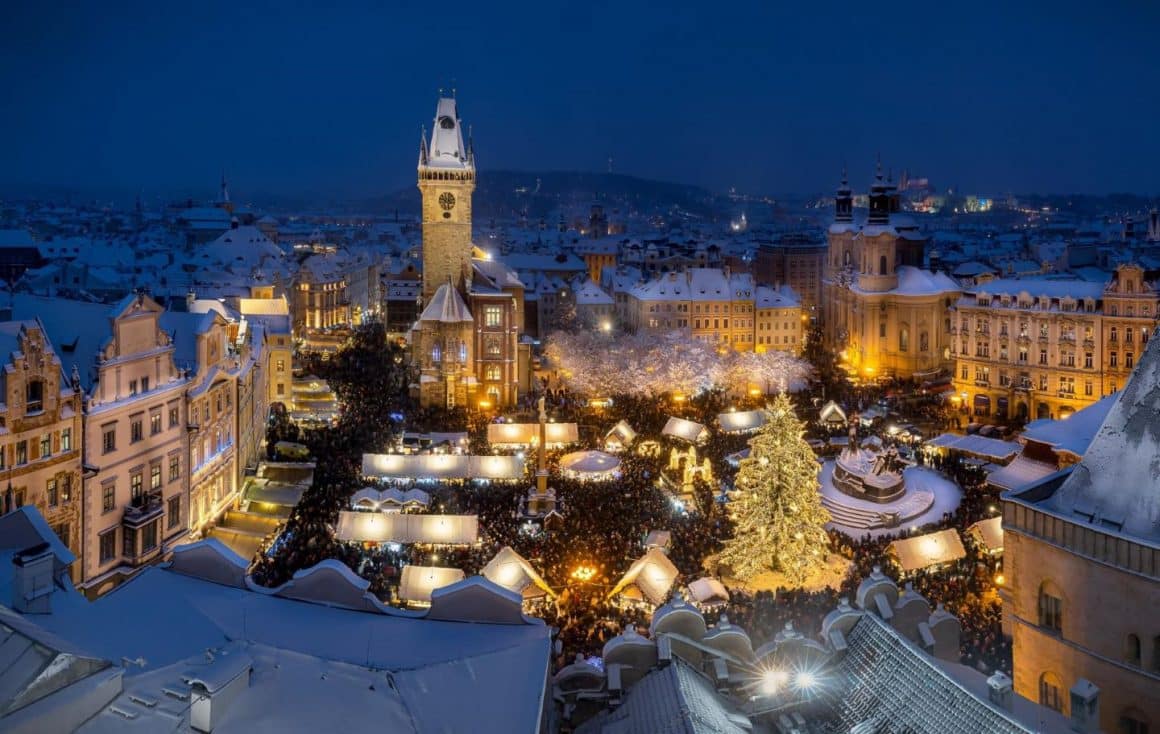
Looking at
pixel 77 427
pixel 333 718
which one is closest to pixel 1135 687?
pixel 333 718

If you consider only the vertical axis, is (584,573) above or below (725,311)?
below

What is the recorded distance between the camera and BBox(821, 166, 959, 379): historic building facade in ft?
229

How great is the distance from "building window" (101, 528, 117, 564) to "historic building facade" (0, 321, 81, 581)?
1138 mm

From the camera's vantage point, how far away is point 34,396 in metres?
23.7

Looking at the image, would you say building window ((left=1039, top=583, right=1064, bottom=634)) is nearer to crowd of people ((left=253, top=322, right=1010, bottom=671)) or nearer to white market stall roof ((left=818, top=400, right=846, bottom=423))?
crowd of people ((left=253, top=322, right=1010, bottom=671))

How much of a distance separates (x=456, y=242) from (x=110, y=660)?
53183mm

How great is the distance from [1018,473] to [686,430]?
Answer: 576 inches

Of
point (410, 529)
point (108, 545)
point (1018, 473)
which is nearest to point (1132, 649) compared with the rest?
point (410, 529)

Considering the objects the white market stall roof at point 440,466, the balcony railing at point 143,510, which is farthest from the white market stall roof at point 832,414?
the balcony railing at point 143,510

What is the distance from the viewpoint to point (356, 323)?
96812 mm

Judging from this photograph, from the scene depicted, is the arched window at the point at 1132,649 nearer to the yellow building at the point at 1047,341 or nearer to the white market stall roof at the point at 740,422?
the white market stall roof at the point at 740,422

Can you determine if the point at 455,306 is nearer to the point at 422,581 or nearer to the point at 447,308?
the point at 447,308

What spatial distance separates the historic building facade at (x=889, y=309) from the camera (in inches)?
2746

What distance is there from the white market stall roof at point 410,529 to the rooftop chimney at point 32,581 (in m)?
16.1
